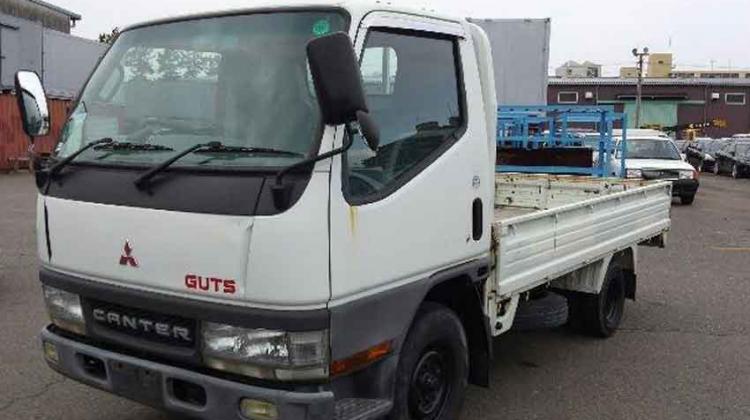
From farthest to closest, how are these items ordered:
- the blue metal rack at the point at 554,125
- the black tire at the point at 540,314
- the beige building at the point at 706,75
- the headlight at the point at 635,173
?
1. the beige building at the point at 706,75
2. the headlight at the point at 635,173
3. the blue metal rack at the point at 554,125
4. the black tire at the point at 540,314

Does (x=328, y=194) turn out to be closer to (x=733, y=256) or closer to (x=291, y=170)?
(x=291, y=170)

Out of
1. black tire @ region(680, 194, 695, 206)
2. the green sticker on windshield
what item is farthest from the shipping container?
the green sticker on windshield

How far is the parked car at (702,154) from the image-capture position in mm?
34531

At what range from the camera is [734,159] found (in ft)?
98.1

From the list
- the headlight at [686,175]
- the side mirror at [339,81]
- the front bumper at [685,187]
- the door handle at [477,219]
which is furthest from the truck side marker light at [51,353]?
the headlight at [686,175]

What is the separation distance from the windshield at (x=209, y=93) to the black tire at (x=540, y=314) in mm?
→ 2577

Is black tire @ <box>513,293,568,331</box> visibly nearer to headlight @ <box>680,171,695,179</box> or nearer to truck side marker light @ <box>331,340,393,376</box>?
truck side marker light @ <box>331,340,393,376</box>

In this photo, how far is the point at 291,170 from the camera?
2941 mm

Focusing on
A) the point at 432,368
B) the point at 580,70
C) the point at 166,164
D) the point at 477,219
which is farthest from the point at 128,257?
the point at 580,70

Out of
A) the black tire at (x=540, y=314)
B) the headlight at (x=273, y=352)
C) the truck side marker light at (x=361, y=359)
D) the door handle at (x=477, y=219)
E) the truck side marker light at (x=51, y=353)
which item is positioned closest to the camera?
the headlight at (x=273, y=352)

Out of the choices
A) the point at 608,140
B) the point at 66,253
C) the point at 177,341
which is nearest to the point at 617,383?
the point at 177,341

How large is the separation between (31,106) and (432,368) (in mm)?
2506

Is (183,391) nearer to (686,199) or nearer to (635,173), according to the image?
(635,173)

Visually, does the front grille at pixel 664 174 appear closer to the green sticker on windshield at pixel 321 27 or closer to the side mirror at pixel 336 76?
the green sticker on windshield at pixel 321 27
